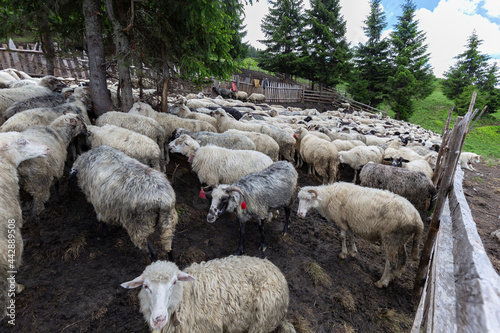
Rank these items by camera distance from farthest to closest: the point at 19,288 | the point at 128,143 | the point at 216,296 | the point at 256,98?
the point at 256,98 < the point at 128,143 < the point at 19,288 < the point at 216,296

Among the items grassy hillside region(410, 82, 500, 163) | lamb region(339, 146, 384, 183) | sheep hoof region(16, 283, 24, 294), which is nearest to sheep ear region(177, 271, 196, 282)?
sheep hoof region(16, 283, 24, 294)

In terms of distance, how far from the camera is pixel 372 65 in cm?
3027

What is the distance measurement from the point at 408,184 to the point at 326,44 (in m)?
28.9

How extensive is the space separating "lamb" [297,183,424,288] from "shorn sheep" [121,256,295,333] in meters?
2.32

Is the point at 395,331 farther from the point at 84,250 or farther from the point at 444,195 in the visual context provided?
the point at 84,250

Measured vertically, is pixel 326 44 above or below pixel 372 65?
above

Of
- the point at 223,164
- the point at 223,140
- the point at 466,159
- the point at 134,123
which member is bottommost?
the point at 466,159

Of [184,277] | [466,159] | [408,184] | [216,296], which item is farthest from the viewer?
[466,159]

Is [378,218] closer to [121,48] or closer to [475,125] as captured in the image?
[121,48]

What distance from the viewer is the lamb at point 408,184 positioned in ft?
20.6

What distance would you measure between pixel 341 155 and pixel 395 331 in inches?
260

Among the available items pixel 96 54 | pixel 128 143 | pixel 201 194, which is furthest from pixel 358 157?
pixel 96 54

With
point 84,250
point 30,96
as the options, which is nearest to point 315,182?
point 84,250

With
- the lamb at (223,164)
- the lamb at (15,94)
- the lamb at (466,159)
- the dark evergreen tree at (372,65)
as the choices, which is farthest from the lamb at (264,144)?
the dark evergreen tree at (372,65)
